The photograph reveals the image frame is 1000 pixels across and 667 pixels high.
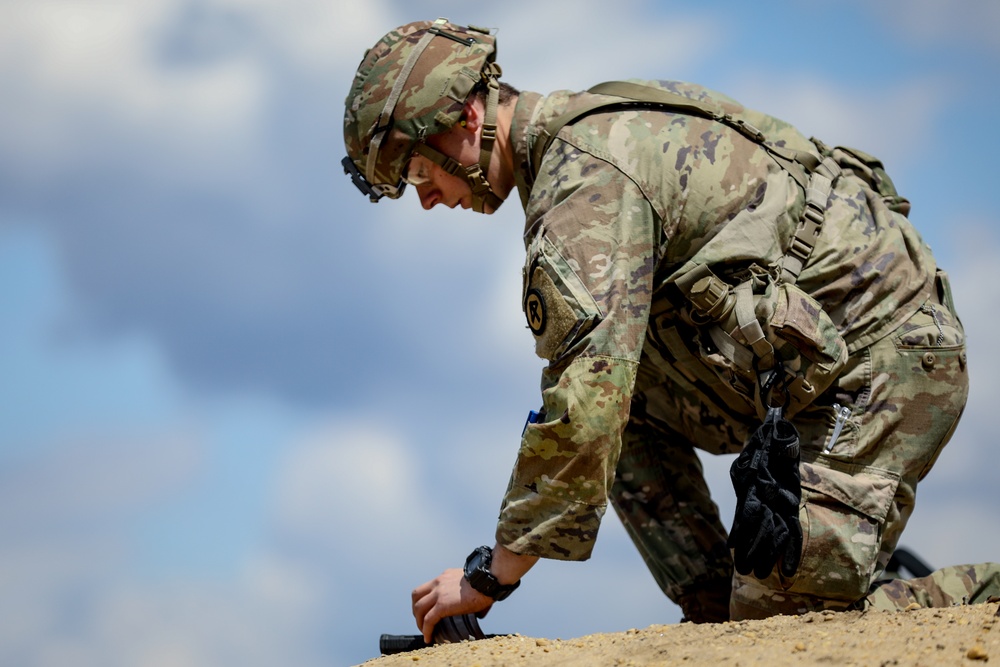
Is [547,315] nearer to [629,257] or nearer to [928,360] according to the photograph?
[629,257]

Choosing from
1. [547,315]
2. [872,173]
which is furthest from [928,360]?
[547,315]

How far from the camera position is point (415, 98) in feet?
18.7

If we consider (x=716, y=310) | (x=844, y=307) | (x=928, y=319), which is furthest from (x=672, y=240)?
(x=928, y=319)

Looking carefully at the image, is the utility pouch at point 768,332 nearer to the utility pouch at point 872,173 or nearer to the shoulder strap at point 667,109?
the shoulder strap at point 667,109

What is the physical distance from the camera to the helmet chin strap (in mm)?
5711

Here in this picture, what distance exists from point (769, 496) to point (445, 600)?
52.8 inches

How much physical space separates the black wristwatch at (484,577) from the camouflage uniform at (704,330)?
0.15m

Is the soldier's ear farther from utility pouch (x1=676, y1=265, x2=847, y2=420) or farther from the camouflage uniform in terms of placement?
utility pouch (x1=676, y1=265, x2=847, y2=420)

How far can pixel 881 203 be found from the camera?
5.80 meters

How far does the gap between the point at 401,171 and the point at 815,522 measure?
2.41 m

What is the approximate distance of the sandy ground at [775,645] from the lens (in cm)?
385

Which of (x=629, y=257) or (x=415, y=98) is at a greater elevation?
(x=415, y=98)

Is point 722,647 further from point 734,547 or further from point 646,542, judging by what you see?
point 646,542

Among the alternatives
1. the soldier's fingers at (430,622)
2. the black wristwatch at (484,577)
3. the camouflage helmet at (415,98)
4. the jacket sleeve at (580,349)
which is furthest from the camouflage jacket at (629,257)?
the soldier's fingers at (430,622)
